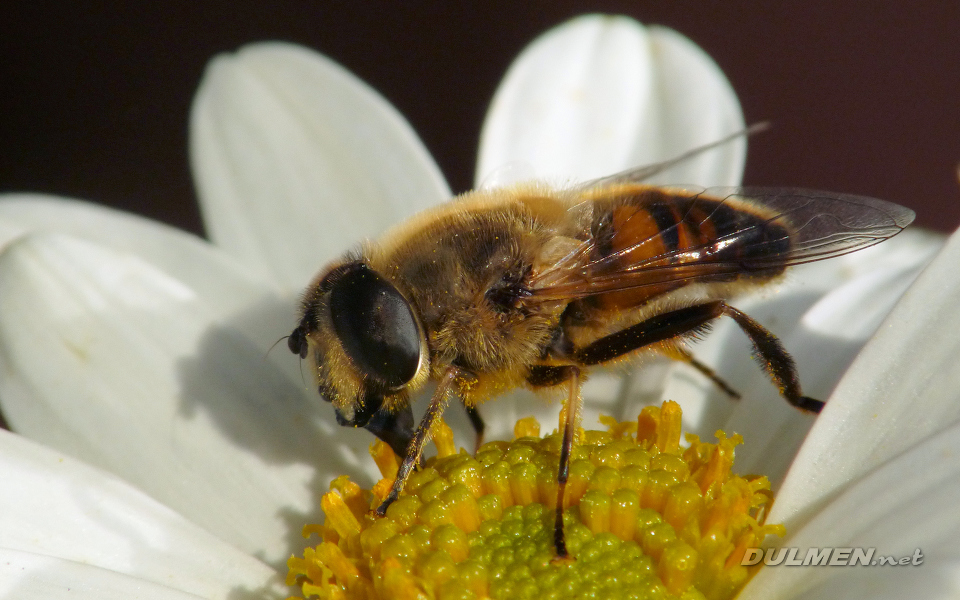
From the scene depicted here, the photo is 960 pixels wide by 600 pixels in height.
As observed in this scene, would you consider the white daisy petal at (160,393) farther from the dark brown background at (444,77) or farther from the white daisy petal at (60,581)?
the dark brown background at (444,77)

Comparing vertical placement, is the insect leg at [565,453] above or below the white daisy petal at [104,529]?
above

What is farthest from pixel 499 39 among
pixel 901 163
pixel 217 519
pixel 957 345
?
pixel 957 345

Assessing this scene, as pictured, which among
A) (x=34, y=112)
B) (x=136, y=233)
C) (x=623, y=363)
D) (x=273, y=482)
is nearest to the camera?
(x=623, y=363)

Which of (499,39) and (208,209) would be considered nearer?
(208,209)

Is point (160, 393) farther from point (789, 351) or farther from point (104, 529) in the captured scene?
point (789, 351)

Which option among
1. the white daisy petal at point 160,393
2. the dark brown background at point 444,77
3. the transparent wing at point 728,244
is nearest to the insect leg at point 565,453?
the transparent wing at point 728,244

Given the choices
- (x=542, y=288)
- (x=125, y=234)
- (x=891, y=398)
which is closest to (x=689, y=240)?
(x=542, y=288)

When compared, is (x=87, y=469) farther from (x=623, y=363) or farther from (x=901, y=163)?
(x=901, y=163)

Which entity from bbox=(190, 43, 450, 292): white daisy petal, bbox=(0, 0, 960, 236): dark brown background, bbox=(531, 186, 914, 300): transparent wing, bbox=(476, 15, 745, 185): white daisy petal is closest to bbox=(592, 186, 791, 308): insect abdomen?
bbox=(531, 186, 914, 300): transparent wing
